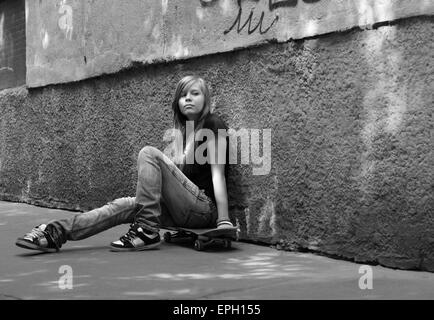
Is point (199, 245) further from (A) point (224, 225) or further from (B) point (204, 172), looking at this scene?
(B) point (204, 172)

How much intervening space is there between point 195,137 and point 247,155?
0.38 meters

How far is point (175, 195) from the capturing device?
4.52m

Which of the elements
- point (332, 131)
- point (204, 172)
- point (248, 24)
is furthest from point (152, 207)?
point (248, 24)

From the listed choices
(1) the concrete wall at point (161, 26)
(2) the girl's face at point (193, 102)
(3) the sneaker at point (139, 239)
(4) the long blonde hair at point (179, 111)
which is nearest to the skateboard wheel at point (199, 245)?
(3) the sneaker at point (139, 239)

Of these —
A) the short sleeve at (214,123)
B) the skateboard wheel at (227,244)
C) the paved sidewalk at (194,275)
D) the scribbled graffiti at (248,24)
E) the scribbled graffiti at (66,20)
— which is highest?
the scribbled graffiti at (66,20)

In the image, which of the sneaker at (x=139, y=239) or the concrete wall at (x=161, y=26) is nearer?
the concrete wall at (x=161, y=26)

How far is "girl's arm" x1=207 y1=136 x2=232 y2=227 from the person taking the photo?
15.0 feet

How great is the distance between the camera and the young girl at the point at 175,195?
4.45 m

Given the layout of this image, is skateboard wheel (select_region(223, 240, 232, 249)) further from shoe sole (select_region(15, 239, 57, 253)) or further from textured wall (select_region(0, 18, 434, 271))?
shoe sole (select_region(15, 239, 57, 253))

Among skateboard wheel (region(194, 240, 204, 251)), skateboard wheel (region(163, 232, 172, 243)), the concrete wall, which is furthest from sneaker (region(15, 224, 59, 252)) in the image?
the concrete wall

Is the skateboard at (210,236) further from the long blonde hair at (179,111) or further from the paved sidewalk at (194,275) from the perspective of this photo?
the long blonde hair at (179,111)

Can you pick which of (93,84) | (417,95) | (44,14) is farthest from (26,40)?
(417,95)

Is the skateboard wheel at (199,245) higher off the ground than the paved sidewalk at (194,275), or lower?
higher

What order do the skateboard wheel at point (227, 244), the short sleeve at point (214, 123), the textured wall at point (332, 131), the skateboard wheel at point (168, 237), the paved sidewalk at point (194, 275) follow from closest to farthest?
the paved sidewalk at point (194, 275), the textured wall at point (332, 131), the skateboard wheel at point (227, 244), the short sleeve at point (214, 123), the skateboard wheel at point (168, 237)
